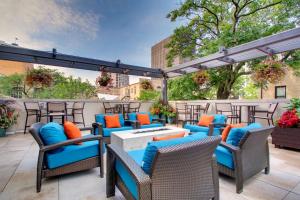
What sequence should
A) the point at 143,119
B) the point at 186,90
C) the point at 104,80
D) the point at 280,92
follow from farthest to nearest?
the point at 280,92 → the point at 186,90 → the point at 104,80 → the point at 143,119

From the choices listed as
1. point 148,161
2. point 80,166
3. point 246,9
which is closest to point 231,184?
point 148,161

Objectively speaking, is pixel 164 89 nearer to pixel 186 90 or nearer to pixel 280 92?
pixel 186 90

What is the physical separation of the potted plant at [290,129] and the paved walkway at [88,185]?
2.52 ft

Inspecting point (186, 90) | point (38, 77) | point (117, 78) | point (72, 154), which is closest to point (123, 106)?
point (117, 78)

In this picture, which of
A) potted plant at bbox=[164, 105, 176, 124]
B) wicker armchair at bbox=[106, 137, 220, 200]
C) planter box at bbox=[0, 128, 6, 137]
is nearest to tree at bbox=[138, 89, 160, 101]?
potted plant at bbox=[164, 105, 176, 124]

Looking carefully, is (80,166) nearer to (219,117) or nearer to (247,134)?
(247,134)

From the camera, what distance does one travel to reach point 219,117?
4234mm

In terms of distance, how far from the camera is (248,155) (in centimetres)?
217

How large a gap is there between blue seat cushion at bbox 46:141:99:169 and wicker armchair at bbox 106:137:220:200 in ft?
3.17

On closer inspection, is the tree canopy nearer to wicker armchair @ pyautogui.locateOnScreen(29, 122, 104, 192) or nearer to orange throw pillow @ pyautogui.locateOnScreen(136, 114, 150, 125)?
orange throw pillow @ pyautogui.locateOnScreen(136, 114, 150, 125)

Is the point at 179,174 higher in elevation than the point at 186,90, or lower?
lower

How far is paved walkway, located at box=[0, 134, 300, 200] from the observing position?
6.40 ft

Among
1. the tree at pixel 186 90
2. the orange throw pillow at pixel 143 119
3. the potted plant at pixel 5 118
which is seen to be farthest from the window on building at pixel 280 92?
the potted plant at pixel 5 118

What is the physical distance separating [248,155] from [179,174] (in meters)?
1.35
